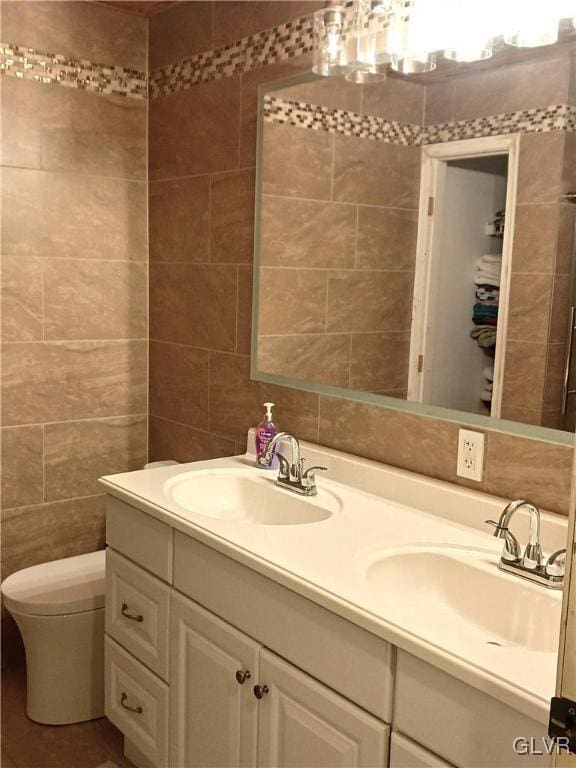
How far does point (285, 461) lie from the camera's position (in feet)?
6.97

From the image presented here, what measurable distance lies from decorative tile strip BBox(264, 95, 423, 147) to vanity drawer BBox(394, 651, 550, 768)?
4.09 ft

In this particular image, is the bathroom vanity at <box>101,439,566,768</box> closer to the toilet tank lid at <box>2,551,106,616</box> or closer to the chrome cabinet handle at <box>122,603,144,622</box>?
the chrome cabinet handle at <box>122,603,144,622</box>

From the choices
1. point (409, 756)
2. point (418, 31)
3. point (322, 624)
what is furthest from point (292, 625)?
point (418, 31)

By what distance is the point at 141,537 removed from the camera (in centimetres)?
203

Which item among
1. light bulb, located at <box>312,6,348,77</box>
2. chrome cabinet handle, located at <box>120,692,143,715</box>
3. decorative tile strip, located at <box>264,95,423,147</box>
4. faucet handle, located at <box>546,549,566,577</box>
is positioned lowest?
chrome cabinet handle, located at <box>120,692,143,715</box>

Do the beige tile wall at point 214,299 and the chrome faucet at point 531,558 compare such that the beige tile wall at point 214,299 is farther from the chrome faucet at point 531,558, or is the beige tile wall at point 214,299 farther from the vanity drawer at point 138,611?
the vanity drawer at point 138,611

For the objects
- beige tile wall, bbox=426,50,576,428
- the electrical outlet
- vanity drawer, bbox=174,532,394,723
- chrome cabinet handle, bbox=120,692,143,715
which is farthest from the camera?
chrome cabinet handle, bbox=120,692,143,715

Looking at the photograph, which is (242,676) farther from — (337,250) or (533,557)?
(337,250)

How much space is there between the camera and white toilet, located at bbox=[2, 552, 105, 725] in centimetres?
245

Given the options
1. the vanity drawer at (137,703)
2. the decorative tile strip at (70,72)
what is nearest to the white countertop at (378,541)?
the vanity drawer at (137,703)

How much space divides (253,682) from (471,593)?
19.9 inches

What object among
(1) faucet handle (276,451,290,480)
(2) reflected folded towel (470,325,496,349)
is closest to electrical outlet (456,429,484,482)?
(2) reflected folded towel (470,325,496,349)

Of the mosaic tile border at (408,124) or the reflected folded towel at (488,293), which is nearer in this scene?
the mosaic tile border at (408,124)

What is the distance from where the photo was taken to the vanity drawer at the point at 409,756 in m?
1.30
